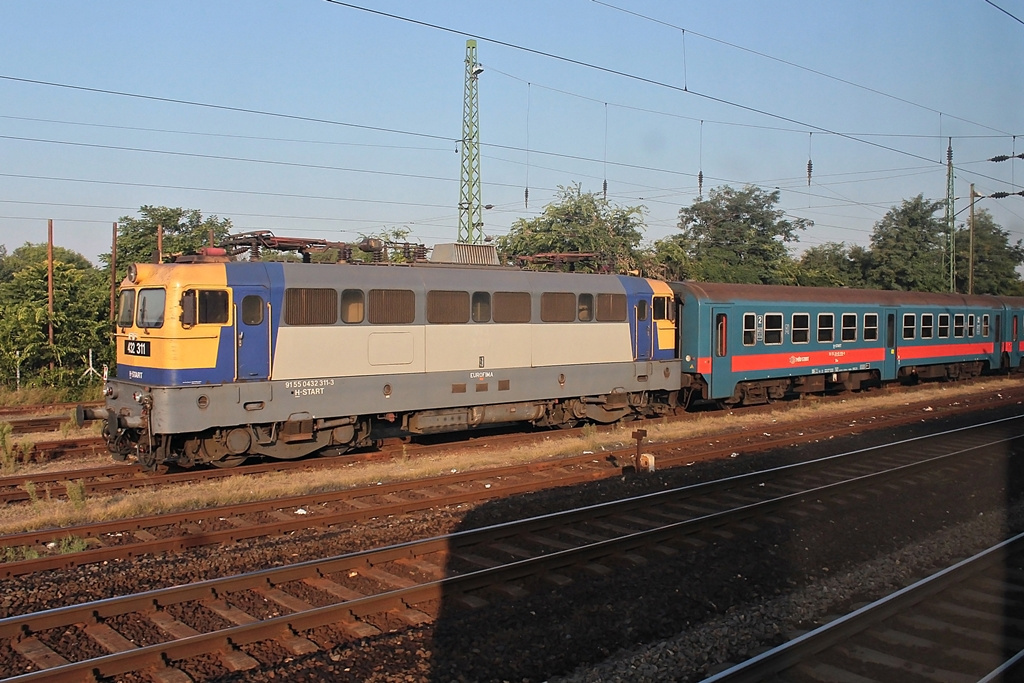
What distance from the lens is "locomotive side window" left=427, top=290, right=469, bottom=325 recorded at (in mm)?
14461

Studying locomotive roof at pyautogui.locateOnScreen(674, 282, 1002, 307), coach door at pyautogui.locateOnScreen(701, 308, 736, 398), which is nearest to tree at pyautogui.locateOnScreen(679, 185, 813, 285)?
locomotive roof at pyautogui.locateOnScreen(674, 282, 1002, 307)

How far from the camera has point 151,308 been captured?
12641 millimetres

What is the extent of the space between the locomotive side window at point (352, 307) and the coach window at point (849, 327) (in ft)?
48.0

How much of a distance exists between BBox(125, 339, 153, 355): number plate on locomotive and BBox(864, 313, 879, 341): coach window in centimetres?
1897

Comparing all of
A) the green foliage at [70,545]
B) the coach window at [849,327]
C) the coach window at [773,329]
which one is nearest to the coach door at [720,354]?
the coach window at [773,329]

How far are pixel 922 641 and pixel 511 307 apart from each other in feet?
32.8

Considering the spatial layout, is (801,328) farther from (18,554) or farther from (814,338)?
(18,554)

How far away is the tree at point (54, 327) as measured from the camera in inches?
845

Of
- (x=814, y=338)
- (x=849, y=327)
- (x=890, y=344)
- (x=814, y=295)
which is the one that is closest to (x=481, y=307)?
(x=814, y=338)

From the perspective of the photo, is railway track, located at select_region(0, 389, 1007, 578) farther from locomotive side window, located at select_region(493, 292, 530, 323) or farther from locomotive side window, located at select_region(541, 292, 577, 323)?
locomotive side window, located at select_region(541, 292, 577, 323)

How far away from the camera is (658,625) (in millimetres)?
7090

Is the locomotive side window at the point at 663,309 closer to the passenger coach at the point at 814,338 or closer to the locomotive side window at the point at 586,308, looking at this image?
the passenger coach at the point at 814,338

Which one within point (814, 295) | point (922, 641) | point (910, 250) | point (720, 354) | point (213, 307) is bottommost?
point (922, 641)

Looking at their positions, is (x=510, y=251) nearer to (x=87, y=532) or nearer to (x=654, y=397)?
(x=654, y=397)
